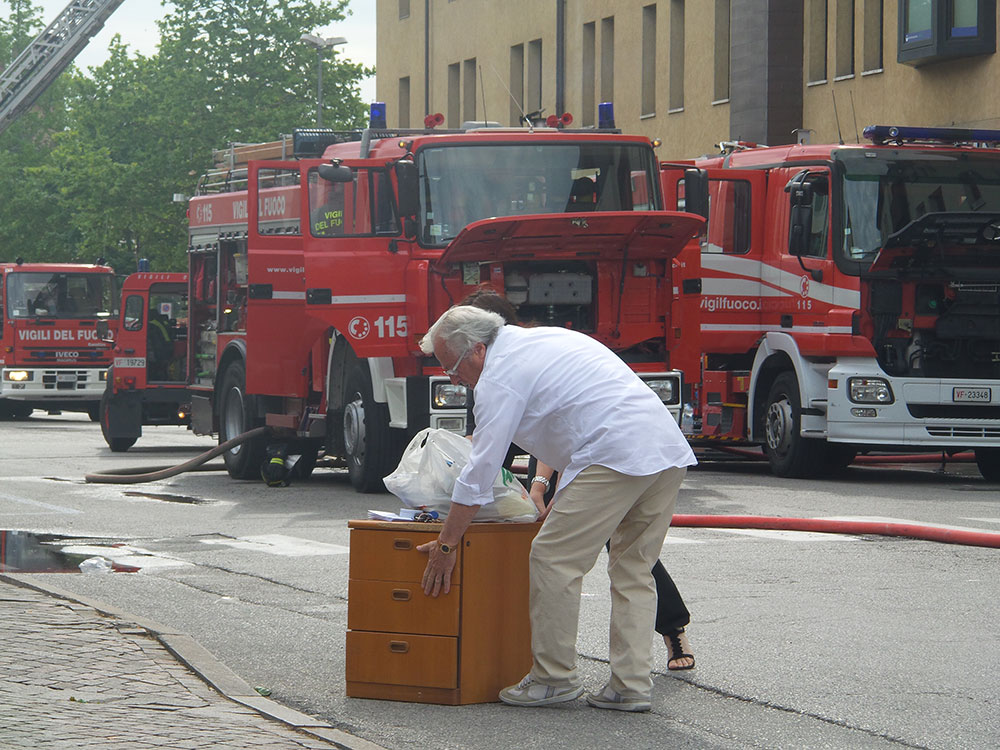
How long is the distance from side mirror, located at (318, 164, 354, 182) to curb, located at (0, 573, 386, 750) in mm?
6706

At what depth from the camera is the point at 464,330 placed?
22.3ft

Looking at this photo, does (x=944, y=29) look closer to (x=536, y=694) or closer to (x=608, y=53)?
(x=608, y=53)

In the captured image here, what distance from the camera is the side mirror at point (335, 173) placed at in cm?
1545

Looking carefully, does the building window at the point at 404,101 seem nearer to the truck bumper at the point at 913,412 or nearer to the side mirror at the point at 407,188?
the truck bumper at the point at 913,412

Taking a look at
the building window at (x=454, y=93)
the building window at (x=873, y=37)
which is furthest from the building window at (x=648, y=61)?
the building window at (x=454, y=93)

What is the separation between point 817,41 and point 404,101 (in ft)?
70.0

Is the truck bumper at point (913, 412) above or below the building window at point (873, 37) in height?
below

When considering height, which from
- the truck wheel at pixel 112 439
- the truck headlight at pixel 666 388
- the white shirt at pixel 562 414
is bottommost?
the truck wheel at pixel 112 439

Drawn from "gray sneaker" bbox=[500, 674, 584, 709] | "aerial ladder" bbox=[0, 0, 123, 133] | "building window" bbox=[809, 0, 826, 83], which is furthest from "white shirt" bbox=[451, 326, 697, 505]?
"aerial ladder" bbox=[0, 0, 123, 133]

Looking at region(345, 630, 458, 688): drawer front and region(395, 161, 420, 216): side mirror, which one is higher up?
region(395, 161, 420, 216): side mirror

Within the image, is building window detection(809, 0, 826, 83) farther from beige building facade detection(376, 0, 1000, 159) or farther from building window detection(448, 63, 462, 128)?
building window detection(448, 63, 462, 128)

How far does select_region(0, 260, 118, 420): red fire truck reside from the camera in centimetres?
3425

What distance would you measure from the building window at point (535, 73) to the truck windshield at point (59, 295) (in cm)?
1306

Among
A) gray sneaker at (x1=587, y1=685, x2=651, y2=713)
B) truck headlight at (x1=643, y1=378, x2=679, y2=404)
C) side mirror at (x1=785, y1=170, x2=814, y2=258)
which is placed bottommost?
gray sneaker at (x1=587, y1=685, x2=651, y2=713)
